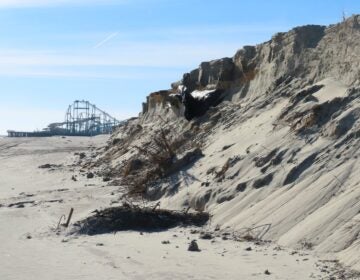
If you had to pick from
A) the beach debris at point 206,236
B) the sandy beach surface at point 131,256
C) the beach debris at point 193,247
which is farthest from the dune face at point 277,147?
the beach debris at point 193,247

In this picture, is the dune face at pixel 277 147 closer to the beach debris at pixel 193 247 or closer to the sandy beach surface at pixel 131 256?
the sandy beach surface at pixel 131 256

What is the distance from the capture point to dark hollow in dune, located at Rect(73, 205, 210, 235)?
12086 mm

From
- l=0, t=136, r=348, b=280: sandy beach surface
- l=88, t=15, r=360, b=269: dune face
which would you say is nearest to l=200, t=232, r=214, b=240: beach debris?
l=0, t=136, r=348, b=280: sandy beach surface

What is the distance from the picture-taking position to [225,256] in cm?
940

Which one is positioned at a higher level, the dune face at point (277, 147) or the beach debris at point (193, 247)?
the dune face at point (277, 147)

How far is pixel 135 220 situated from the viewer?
12.3 meters

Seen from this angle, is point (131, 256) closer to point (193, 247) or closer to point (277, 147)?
point (193, 247)

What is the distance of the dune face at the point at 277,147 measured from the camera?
10.2 meters

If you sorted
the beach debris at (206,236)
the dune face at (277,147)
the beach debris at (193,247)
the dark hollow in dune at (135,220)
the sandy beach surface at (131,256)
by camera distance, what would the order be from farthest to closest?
1. the dark hollow in dune at (135,220)
2. the beach debris at (206,236)
3. the dune face at (277,147)
4. the beach debris at (193,247)
5. the sandy beach surface at (131,256)

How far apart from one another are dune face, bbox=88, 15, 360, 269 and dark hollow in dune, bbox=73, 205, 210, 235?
22.1 inches

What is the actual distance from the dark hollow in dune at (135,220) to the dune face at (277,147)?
0.56 metres

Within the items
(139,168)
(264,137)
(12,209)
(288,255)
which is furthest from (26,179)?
(288,255)

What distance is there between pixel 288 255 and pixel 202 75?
54.4ft

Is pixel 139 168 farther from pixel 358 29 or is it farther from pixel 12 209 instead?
pixel 358 29
